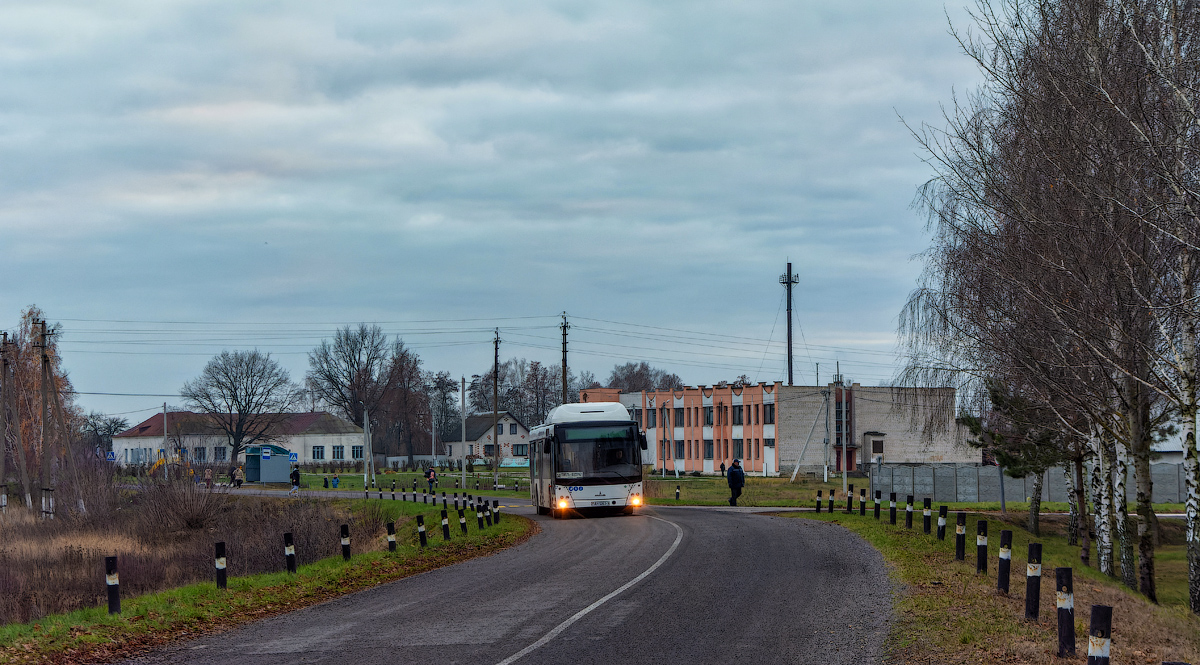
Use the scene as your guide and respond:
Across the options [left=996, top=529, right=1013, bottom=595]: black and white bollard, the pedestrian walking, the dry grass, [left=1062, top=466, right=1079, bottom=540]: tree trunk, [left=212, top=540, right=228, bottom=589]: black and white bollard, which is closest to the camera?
[left=996, top=529, right=1013, bottom=595]: black and white bollard

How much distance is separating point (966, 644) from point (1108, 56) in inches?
372

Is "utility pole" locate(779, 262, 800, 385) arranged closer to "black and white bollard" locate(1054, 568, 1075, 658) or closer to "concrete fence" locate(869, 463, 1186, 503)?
"concrete fence" locate(869, 463, 1186, 503)

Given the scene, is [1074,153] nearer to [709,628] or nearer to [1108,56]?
[1108,56]

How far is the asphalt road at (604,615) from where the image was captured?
10062 mm

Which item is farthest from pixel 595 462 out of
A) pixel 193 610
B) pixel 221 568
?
pixel 193 610

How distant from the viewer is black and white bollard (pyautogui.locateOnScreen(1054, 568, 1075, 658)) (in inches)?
382

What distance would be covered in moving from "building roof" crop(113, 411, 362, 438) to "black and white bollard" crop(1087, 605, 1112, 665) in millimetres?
104026

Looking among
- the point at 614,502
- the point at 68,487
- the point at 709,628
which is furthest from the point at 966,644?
the point at 68,487

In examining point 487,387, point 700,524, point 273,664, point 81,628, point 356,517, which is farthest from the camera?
point 487,387

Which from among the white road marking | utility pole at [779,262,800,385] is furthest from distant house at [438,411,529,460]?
the white road marking

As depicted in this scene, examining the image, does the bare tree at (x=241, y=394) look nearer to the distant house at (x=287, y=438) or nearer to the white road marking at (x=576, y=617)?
the distant house at (x=287, y=438)

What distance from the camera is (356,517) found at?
39.5 metres

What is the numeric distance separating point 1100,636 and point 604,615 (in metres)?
5.76

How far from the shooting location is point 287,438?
10794 cm
